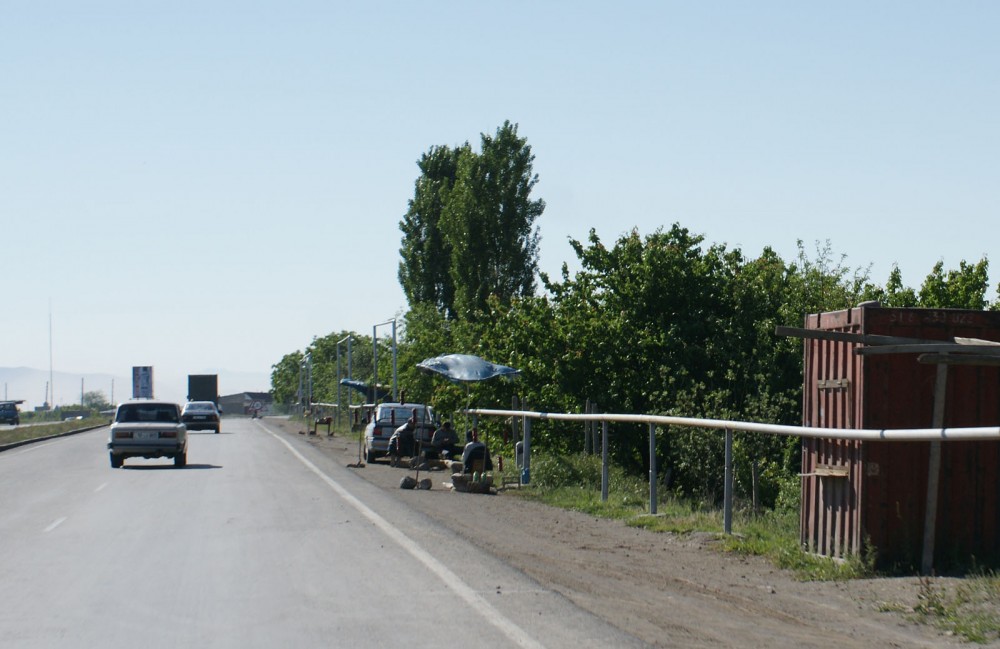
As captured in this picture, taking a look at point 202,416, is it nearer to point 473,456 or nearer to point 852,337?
point 473,456

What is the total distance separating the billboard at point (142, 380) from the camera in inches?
3794

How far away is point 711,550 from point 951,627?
439cm

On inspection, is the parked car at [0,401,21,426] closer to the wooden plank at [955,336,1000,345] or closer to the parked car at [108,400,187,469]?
the parked car at [108,400,187,469]

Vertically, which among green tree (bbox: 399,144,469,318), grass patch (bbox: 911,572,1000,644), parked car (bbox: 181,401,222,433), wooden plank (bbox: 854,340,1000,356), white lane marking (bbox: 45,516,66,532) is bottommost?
parked car (bbox: 181,401,222,433)

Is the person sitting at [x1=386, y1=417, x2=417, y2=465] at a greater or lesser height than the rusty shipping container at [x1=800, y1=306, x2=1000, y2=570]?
lesser

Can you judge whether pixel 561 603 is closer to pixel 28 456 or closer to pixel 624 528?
pixel 624 528

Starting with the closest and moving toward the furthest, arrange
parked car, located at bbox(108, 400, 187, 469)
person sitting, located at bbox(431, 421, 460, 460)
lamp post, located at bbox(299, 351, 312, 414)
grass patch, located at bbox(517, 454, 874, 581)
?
grass patch, located at bbox(517, 454, 874, 581)
person sitting, located at bbox(431, 421, 460, 460)
parked car, located at bbox(108, 400, 187, 469)
lamp post, located at bbox(299, 351, 312, 414)

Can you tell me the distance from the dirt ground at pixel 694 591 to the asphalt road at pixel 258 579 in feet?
1.38

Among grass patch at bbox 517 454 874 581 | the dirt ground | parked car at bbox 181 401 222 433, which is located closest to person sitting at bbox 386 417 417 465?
grass patch at bbox 517 454 874 581

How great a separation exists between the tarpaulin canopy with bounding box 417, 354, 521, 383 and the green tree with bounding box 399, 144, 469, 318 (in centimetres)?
3667

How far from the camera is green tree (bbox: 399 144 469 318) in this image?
210 feet

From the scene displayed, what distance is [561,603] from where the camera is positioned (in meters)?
9.20

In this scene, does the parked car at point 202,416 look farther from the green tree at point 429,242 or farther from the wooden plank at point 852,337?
the wooden plank at point 852,337

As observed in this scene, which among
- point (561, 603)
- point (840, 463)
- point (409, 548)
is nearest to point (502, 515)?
point (409, 548)
